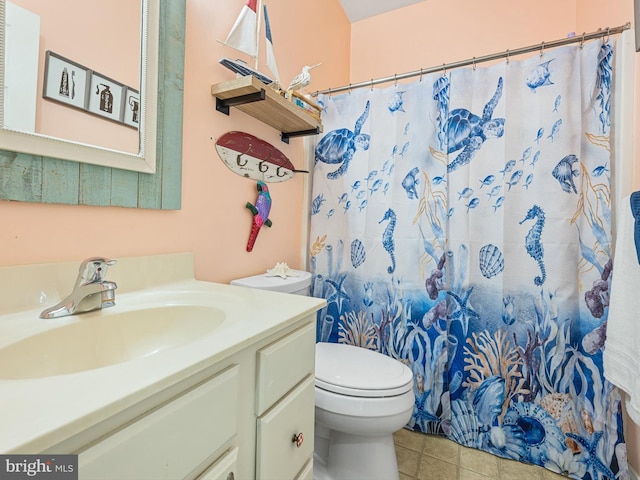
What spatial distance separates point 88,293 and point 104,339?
11cm

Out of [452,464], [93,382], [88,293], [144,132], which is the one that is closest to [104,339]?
[88,293]

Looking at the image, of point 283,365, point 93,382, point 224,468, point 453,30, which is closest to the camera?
point 93,382

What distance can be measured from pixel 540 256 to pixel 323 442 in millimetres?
1241

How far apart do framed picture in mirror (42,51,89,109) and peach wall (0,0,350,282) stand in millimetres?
270

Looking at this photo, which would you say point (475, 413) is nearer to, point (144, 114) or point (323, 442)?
point (323, 442)

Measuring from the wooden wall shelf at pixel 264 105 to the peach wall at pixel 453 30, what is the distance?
42.9 inches

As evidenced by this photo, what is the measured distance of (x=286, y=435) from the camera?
2.31 feet

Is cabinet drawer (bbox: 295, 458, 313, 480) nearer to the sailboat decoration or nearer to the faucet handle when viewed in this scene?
the faucet handle

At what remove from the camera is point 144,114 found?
90cm

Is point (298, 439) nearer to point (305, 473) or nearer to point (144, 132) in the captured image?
point (305, 473)

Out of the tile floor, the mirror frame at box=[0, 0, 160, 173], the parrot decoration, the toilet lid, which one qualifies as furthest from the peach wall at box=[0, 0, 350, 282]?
the tile floor

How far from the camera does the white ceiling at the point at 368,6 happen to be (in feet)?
6.78

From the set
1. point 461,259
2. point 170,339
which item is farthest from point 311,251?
point 170,339

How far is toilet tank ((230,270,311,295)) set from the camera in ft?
3.95
